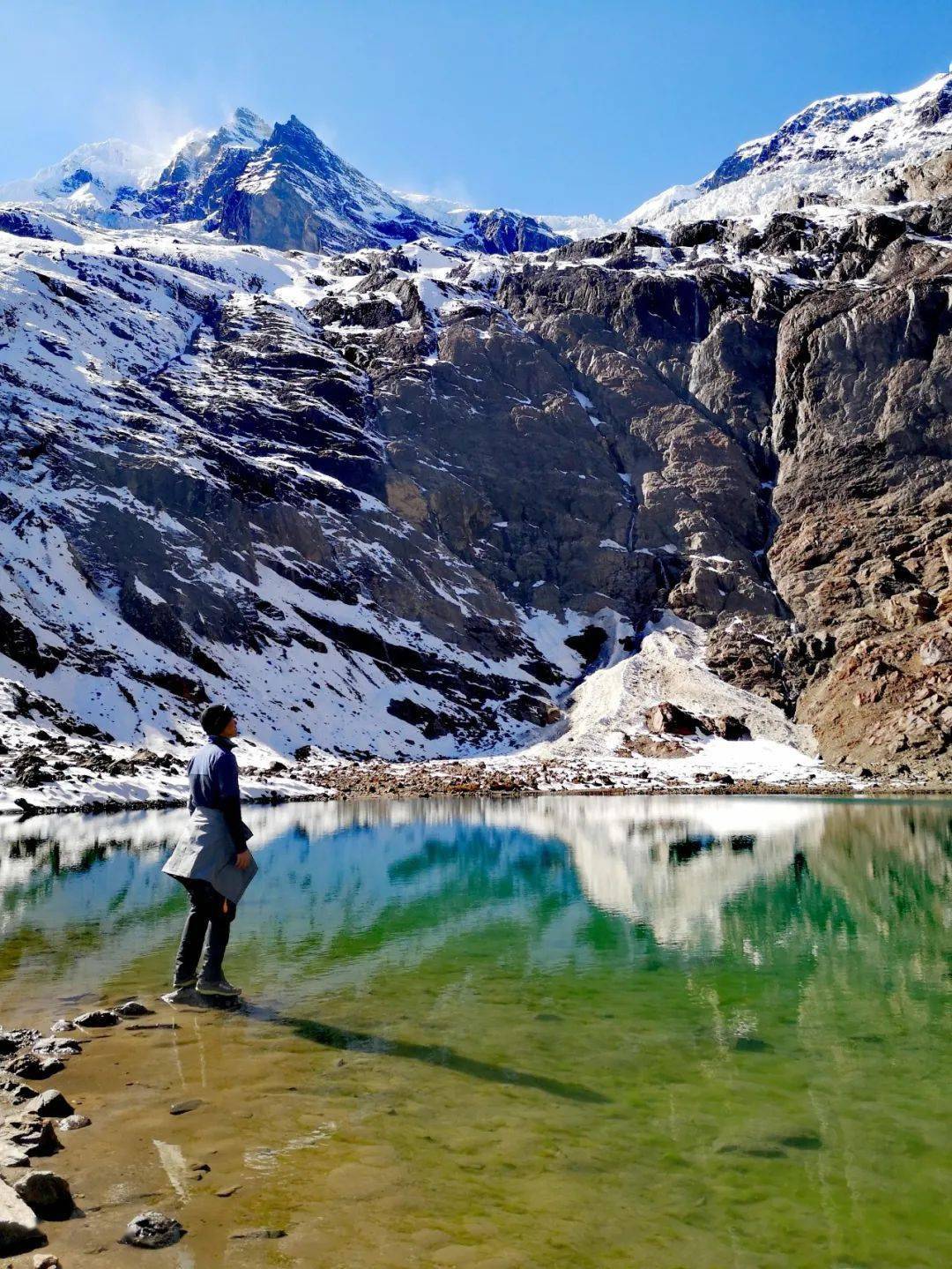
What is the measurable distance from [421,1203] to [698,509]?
10982 cm

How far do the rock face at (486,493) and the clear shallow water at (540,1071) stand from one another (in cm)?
3844

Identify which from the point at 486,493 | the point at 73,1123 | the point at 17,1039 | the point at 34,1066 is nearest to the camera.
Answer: the point at 73,1123

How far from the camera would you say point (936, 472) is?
9919 centimetres

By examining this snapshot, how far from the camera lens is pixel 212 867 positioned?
9.19m

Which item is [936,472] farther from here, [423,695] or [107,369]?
[107,369]

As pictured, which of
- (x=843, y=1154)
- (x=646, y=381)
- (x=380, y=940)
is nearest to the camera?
(x=843, y=1154)

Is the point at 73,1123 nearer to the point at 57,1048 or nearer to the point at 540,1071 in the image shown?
the point at 57,1048

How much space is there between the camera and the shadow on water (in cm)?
656

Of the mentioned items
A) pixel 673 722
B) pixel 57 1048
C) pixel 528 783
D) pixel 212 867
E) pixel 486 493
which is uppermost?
pixel 486 493

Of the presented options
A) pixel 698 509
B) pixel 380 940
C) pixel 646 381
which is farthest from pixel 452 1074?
pixel 646 381

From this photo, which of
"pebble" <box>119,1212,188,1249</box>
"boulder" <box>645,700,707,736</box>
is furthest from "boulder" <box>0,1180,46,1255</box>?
"boulder" <box>645,700,707,736</box>

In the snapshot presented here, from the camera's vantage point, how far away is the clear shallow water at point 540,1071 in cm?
458

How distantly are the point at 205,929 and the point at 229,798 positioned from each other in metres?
1.57

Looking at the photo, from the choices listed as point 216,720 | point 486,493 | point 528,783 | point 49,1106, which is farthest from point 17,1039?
point 486,493
